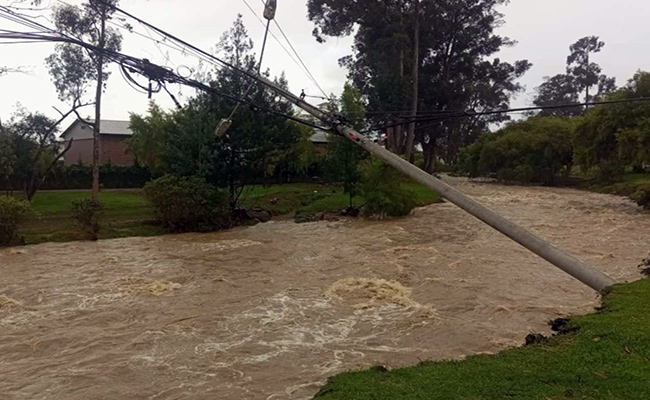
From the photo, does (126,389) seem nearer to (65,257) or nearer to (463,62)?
(65,257)

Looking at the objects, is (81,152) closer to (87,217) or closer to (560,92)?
(87,217)

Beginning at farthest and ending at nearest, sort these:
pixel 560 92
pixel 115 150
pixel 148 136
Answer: pixel 560 92 < pixel 115 150 < pixel 148 136

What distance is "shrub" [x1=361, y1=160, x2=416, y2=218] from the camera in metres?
23.7

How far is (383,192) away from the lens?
2364 centimetres

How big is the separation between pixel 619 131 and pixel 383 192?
11222 mm

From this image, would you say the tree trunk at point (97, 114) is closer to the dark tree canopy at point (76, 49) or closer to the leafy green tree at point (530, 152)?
the dark tree canopy at point (76, 49)

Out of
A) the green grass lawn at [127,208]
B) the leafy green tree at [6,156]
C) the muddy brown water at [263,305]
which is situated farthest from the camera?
the leafy green tree at [6,156]

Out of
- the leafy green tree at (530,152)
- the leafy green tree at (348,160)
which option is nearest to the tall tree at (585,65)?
the leafy green tree at (530,152)

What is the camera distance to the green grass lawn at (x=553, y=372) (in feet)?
14.0

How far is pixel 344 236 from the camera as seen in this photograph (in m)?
19.7

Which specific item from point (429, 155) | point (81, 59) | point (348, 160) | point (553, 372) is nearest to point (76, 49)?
point (81, 59)

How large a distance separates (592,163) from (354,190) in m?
12.5

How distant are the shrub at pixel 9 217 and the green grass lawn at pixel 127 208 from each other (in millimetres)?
628

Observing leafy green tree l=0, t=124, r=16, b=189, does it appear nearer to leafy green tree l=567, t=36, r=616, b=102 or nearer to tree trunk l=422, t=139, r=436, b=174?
tree trunk l=422, t=139, r=436, b=174
